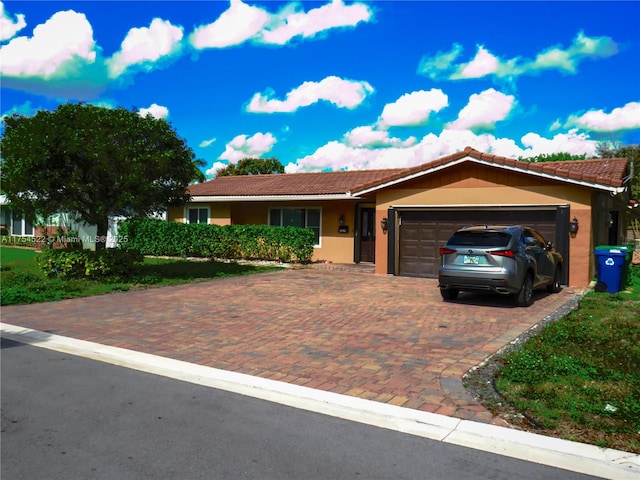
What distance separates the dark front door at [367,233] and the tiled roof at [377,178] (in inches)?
48.1

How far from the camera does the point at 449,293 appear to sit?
11164 millimetres

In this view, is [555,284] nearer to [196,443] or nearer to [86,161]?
[196,443]

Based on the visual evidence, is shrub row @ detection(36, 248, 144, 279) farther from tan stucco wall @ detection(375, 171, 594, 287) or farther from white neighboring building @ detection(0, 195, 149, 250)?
white neighboring building @ detection(0, 195, 149, 250)

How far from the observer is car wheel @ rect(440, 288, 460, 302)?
36.4 feet

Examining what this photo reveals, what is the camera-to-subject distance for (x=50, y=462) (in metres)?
3.74

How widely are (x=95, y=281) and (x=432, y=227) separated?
32.5ft

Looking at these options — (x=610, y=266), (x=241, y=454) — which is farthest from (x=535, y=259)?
(x=241, y=454)

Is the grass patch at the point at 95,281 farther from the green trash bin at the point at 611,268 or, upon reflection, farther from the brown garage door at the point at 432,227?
the green trash bin at the point at 611,268

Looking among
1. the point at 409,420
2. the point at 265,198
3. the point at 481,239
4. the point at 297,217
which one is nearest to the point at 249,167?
the point at 297,217

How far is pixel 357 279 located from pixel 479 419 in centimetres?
1055

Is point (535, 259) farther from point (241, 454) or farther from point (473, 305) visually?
point (241, 454)

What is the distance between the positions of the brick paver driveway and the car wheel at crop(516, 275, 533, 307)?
28cm

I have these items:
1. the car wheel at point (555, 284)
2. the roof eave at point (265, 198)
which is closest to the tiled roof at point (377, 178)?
the roof eave at point (265, 198)

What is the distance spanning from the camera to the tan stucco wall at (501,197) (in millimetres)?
Result: 13234
